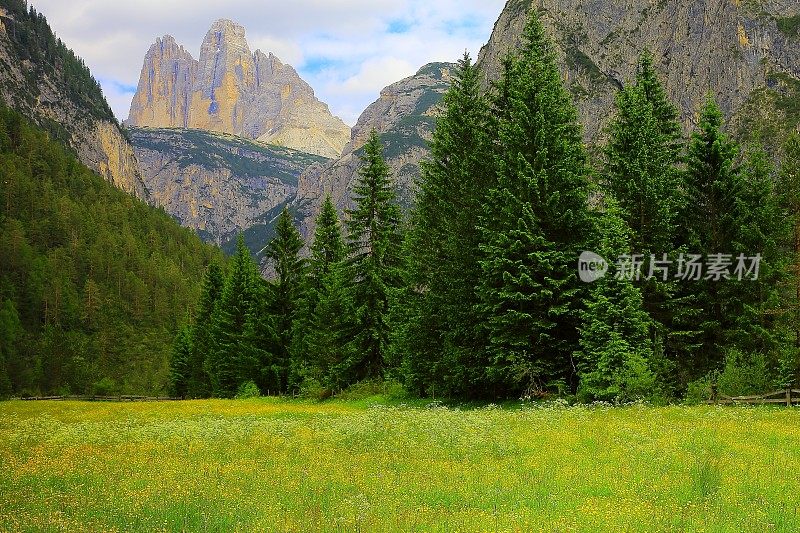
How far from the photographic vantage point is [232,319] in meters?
56.3

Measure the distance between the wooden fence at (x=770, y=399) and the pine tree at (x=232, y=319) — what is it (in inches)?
1572

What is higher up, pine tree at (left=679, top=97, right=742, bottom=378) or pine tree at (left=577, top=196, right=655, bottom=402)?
pine tree at (left=679, top=97, right=742, bottom=378)

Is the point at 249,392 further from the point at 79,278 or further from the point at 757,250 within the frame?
the point at 79,278

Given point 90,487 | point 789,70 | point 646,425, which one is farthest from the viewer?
point 789,70

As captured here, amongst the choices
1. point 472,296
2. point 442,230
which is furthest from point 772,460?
point 442,230

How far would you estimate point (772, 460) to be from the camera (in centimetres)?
1289

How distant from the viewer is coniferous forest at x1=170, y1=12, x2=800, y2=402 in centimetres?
2755

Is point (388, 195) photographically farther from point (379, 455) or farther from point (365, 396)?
point (379, 455)

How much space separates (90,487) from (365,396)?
27.4 metres

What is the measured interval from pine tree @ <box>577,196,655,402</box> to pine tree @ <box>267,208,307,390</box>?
96.0ft

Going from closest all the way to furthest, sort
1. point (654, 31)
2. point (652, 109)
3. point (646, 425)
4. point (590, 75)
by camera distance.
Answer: point (646, 425) < point (652, 109) < point (654, 31) < point (590, 75)

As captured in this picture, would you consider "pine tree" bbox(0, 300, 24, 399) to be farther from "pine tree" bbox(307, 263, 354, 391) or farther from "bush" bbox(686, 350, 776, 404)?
"bush" bbox(686, 350, 776, 404)

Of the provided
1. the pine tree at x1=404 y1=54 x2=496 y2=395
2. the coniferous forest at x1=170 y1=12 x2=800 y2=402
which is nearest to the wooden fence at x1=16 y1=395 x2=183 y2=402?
the coniferous forest at x1=170 y1=12 x2=800 y2=402

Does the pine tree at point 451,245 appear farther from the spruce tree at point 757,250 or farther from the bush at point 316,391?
the spruce tree at point 757,250
